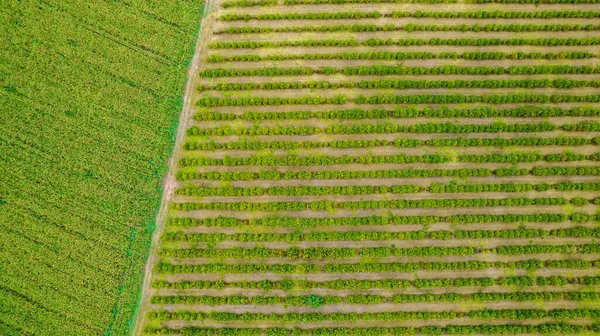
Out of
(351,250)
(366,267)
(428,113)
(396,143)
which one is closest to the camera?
(366,267)

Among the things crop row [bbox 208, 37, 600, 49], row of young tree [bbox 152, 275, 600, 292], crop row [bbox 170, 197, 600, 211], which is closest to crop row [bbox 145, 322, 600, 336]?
row of young tree [bbox 152, 275, 600, 292]

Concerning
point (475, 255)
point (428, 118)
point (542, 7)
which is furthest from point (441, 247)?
point (542, 7)

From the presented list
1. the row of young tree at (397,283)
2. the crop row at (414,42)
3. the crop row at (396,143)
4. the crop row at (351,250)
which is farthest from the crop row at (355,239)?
the crop row at (414,42)

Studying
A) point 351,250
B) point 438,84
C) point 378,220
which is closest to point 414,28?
point 438,84

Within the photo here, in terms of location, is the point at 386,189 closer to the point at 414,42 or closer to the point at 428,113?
the point at 428,113

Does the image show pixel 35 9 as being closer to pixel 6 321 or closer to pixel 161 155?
pixel 161 155

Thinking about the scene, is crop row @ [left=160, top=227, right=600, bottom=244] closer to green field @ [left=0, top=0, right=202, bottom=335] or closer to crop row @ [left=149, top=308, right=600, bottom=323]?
crop row @ [left=149, top=308, right=600, bottom=323]
